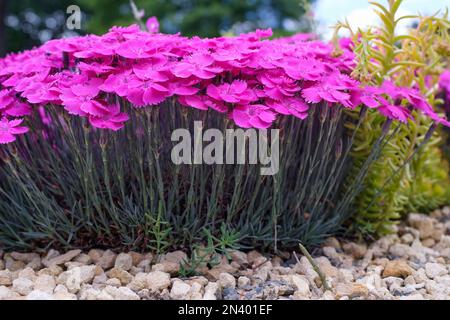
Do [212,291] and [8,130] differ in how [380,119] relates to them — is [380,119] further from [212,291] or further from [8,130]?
[8,130]

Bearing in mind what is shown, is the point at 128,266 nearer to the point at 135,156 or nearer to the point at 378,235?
the point at 135,156

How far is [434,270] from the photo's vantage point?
208 centimetres

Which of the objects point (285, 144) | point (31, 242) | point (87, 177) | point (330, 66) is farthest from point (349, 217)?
point (31, 242)

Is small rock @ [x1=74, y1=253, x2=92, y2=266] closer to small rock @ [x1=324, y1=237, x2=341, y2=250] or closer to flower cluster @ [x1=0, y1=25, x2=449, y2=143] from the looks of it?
flower cluster @ [x1=0, y1=25, x2=449, y2=143]

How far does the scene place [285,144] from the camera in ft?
6.91

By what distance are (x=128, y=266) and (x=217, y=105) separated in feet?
2.09

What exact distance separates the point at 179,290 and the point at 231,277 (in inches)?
8.3

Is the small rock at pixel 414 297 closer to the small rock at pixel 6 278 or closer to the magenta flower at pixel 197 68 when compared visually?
the magenta flower at pixel 197 68

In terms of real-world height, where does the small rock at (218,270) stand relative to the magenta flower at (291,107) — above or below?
below

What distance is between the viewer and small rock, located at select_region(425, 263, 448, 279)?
2057 millimetres

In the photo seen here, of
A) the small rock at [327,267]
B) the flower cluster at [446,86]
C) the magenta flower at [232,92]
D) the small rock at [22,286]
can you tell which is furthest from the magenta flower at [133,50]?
the flower cluster at [446,86]

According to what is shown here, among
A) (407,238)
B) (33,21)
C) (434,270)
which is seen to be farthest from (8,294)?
(33,21)

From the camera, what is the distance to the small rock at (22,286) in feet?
5.72

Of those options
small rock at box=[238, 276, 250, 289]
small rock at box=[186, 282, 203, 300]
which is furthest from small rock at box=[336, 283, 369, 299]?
small rock at box=[186, 282, 203, 300]
